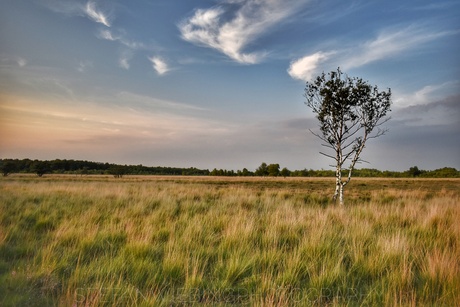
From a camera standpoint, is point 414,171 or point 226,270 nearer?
point 226,270

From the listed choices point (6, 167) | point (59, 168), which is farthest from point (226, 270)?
point (59, 168)

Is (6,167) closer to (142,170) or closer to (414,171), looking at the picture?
(142,170)

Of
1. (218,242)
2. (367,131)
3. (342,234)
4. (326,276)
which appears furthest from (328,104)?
(326,276)

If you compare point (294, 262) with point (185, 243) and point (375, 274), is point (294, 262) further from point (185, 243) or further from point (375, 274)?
point (185, 243)

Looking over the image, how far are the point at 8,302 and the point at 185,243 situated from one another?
3171mm

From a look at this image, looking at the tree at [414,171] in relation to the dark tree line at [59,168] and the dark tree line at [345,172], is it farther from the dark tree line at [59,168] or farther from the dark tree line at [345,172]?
the dark tree line at [59,168]

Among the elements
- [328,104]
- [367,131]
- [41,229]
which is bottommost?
[41,229]

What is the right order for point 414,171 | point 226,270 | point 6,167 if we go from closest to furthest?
point 226,270 < point 6,167 < point 414,171

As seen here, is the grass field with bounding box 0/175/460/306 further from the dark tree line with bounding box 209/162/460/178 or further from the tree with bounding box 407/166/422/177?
the tree with bounding box 407/166/422/177

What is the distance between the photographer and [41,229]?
845cm

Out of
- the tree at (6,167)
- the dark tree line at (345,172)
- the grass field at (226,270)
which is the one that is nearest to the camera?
the grass field at (226,270)

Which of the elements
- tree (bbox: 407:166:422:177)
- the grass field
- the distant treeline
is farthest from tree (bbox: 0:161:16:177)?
tree (bbox: 407:166:422:177)

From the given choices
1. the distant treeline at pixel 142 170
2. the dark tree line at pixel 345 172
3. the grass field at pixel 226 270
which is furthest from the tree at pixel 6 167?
the dark tree line at pixel 345 172

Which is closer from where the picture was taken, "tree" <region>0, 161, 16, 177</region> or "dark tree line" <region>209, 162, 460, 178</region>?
"tree" <region>0, 161, 16, 177</region>
